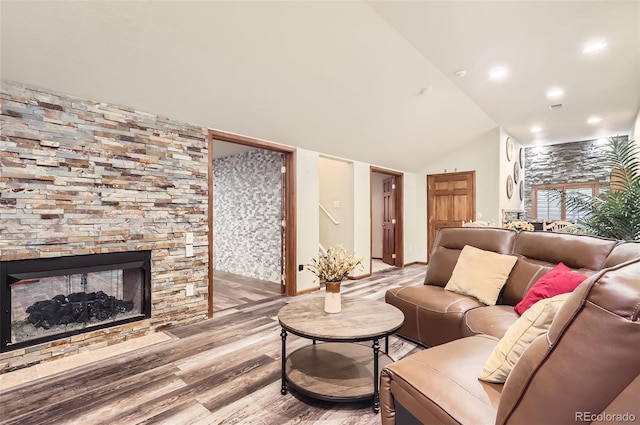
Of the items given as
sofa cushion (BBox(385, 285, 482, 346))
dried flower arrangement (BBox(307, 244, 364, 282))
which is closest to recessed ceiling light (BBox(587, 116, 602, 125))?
sofa cushion (BBox(385, 285, 482, 346))

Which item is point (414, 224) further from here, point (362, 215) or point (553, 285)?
point (553, 285)

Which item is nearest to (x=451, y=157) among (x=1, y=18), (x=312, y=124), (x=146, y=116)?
(x=312, y=124)

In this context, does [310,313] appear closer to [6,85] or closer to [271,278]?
[6,85]

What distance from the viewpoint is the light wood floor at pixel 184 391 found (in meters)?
1.85

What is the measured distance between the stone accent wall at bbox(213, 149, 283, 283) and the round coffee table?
2715mm

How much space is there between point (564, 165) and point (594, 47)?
5427 mm

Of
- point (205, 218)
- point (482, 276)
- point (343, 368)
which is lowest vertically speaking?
point (343, 368)

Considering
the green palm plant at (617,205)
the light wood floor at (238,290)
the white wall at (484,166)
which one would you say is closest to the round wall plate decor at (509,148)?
the white wall at (484,166)

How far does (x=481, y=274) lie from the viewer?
8.79 ft

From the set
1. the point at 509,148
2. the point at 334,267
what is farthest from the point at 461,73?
the point at 509,148

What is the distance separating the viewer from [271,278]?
17.5 feet

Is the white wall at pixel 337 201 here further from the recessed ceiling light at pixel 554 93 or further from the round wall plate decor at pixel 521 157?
the round wall plate decor at pixel 521 157

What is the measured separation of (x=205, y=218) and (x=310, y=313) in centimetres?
190

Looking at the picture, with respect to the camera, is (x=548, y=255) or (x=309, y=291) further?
(x=309, y=291)
